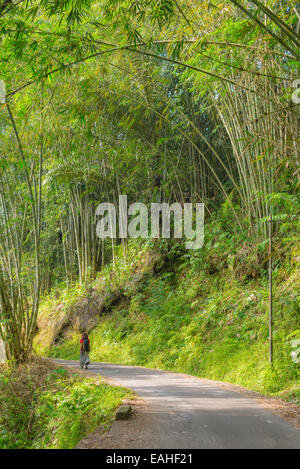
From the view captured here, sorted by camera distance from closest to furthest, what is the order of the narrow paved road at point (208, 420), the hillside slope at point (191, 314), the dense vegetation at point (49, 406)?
the narrow paved road at point (208, 420), the dense vegetation at point (49, 406), the hillside slope at point (191, 314)

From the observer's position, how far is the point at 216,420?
4504 millimetres

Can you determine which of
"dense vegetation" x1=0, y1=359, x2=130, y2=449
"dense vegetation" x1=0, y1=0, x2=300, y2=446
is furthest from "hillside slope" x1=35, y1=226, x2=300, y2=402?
"dense vegetation" x1=0, y1=359, x2=130, y2=449

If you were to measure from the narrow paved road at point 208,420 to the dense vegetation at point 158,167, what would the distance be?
1.15 metres

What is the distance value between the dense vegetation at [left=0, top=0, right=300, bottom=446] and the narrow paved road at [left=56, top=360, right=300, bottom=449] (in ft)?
3.78

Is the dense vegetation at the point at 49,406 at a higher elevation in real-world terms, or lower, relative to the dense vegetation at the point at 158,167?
lower

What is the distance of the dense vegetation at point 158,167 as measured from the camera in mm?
5535

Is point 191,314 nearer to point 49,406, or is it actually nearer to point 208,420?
point 49,406

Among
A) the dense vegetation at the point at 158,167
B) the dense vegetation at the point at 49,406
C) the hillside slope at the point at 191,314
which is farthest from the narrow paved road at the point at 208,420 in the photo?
the dense vegetation at the point at 158,167

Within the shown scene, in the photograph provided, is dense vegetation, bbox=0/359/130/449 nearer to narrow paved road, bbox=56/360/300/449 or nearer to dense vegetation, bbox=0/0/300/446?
narrow paved road, bbox=56/360/300/449

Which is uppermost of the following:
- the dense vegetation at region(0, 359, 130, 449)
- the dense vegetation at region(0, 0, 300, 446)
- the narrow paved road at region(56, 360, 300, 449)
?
the dense vegetation at region(0, 0, 300, 446)

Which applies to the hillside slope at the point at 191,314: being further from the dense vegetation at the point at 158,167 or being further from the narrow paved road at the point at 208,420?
the narrow paved road at the point at 208,420

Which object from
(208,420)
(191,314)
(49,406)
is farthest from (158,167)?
(208,420)

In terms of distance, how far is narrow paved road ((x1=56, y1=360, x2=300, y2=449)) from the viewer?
3729 mm

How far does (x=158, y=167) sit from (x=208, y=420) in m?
9.61
